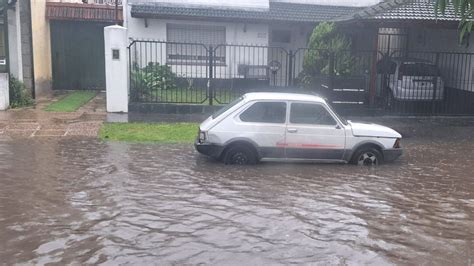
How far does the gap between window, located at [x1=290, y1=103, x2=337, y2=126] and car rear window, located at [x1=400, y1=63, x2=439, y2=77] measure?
26.8ft

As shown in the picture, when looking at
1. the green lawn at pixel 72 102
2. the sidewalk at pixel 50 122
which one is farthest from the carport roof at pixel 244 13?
the sidewalk at pixel 50 122

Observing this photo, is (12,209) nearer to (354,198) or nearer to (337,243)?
(337,243)

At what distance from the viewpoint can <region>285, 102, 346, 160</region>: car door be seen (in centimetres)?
959

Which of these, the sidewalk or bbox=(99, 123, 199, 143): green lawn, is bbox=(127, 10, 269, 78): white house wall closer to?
the sidewalk

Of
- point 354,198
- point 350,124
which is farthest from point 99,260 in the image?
point 350,124

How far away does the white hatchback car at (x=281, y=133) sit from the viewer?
9531 millimetres

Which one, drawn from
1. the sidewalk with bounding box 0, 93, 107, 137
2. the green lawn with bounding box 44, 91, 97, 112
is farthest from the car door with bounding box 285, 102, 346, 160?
the green lawn with bounding box 44, 91, 97, 112

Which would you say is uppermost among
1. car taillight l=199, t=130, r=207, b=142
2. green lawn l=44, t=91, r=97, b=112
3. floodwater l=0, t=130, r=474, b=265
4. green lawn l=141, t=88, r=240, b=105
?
green lawn l=141, t=88, r=240, b=105

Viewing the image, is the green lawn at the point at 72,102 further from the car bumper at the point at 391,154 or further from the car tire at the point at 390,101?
the car tire at the point at 390,101

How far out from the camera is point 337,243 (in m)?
5.90

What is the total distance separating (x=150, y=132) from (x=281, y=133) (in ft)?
13.8

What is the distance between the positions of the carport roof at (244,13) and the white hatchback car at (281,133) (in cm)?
1088

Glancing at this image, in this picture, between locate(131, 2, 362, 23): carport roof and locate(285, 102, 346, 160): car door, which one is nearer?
locate(285, 102, 346, 160): car door

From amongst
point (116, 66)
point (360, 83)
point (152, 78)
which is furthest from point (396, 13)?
point (116, 66)
